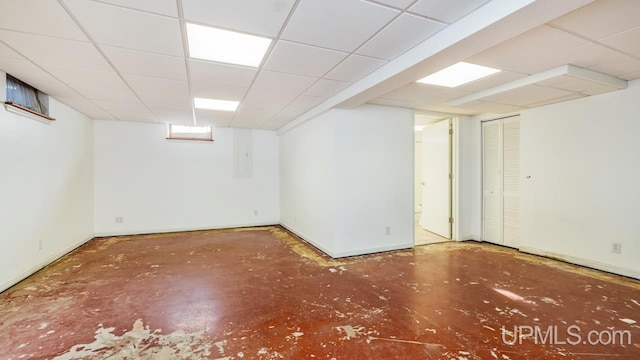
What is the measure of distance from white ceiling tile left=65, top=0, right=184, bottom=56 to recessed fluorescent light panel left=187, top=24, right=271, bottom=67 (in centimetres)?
12

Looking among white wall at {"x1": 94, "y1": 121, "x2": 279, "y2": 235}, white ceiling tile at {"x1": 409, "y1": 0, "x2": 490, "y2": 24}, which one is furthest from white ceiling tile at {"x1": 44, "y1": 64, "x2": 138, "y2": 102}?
white ceiling tile at {"x1": 409, "y1": 0, "x2": 490, "y2": 24}

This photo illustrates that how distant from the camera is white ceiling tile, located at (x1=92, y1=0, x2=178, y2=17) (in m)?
1.70

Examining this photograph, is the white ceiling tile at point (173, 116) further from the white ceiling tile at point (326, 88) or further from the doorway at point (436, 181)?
the doorway at point (436, 181)

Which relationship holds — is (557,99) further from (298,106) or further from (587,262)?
(298,106)

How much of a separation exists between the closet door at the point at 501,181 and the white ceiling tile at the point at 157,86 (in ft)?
16.4

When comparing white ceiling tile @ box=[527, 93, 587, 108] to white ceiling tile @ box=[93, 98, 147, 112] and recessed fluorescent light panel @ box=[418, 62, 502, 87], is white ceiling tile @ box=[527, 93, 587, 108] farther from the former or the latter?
white ceiling tile @ box=[93, 98, 147, 112]

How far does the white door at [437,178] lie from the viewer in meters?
5.20

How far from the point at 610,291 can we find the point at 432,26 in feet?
10.9

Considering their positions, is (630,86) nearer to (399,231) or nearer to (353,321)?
(399,231)

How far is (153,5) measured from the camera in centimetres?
174

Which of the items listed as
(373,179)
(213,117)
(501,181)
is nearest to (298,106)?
(373,179)

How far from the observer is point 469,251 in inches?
174

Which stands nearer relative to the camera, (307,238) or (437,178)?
(307,238)

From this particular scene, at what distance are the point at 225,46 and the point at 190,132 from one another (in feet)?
14.0
